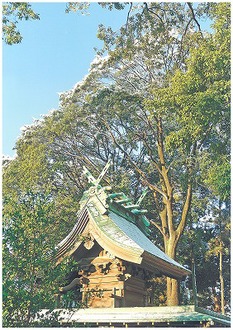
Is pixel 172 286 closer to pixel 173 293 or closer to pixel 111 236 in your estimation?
pixel 173 293

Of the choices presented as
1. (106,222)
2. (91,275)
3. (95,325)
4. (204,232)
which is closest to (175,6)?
(106,222)

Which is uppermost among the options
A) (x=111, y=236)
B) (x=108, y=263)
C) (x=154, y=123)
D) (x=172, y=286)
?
(x=154, y=123)

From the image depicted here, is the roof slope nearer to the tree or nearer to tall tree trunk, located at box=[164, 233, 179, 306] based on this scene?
the tree

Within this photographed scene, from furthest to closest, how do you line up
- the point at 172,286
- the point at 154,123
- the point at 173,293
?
the point at 154,123 → the point at 172,286 → the point at 173,293

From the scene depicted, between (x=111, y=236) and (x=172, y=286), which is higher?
(x=111, y=236)

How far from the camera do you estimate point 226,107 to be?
9.62m

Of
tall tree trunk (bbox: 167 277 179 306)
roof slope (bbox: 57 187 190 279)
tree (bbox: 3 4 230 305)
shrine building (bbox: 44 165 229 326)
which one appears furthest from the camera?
tall tree trunk (bbox: 167 277 179 306)

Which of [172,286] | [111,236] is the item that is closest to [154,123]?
[172,286]

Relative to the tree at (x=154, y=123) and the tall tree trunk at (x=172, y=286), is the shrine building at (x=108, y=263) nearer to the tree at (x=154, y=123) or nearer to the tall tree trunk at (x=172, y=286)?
the tree at (x=154, y=123)

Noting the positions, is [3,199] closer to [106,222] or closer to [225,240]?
[106,222]

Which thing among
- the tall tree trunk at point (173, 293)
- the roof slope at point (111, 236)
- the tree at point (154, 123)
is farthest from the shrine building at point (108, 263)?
the tall tree trunk at point (173, 293)

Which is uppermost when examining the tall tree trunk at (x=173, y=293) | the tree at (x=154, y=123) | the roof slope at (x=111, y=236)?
the tree at (x=154, y=123)

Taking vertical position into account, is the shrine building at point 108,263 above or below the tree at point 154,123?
below

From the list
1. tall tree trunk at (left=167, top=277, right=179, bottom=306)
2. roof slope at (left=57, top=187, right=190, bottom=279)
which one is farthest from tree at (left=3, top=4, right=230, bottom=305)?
roof slope at (left=57, top=187, right=190, bottom=279)
